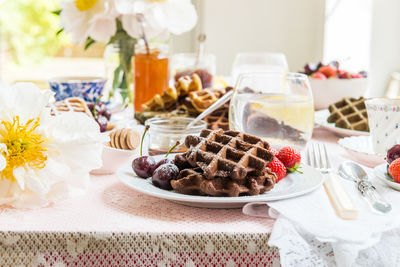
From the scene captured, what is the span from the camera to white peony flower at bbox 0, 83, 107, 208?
2.86ft

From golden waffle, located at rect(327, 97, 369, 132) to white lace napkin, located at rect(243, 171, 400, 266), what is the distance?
2.21 feet

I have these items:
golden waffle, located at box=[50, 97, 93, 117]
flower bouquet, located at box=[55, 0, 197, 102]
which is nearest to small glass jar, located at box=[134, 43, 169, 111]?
flower bouquet, located at box=[55, 0, 197, 102]

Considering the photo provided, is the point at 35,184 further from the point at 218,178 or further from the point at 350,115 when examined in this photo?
the point at 350,115

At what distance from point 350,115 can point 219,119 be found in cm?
40

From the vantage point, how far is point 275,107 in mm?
1278

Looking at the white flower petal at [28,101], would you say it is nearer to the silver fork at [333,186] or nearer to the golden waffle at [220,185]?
the golden waffle at [220,185]

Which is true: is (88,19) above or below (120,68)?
above

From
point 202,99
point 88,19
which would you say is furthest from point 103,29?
point 202,99

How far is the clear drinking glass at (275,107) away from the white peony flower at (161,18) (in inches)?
22.4

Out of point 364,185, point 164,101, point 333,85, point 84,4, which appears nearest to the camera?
point 364,185

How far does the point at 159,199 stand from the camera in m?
0.93

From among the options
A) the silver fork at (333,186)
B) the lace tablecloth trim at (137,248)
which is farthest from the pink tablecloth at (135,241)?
the silver fork at (333,186)

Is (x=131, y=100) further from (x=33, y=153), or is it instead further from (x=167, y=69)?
(x=33, y=153)

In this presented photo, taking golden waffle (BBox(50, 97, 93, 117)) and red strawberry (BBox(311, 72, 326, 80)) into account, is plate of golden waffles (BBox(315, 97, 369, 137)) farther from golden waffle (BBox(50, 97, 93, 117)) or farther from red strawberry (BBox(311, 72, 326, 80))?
golden waffle (BBox(50, 97, 93, 117))
